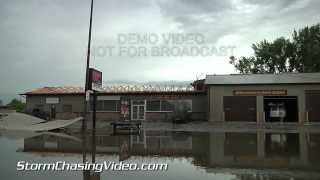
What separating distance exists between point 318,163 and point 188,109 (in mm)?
27133

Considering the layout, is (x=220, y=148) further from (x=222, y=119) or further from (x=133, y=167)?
(x=222, y=119)

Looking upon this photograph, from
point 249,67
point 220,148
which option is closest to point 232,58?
point 249,67

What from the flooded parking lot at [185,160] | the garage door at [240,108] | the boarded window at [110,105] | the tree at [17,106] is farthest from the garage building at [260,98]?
the tree at [17,106]

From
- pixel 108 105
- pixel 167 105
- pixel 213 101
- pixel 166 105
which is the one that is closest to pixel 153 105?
pixel 166 105

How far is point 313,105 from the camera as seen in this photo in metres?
34.7

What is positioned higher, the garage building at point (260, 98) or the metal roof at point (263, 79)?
the metal roof at point (263, 79)

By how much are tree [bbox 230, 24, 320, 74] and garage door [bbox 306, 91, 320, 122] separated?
22.1 meters

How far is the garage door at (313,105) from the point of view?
113 ft

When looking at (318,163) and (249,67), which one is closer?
(318,163)

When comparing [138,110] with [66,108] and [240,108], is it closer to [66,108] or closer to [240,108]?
[66,108]

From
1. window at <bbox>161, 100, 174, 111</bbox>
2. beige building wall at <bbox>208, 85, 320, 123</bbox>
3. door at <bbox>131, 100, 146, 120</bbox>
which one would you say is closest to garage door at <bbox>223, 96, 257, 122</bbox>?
beige building wall at <bbox>208, 85, 320, 123</bbox>

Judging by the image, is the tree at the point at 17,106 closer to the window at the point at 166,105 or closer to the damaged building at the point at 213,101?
the damaged building at the point at 213,101

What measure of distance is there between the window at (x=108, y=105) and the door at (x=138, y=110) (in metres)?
1.71

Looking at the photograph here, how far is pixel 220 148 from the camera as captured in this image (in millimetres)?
15891
